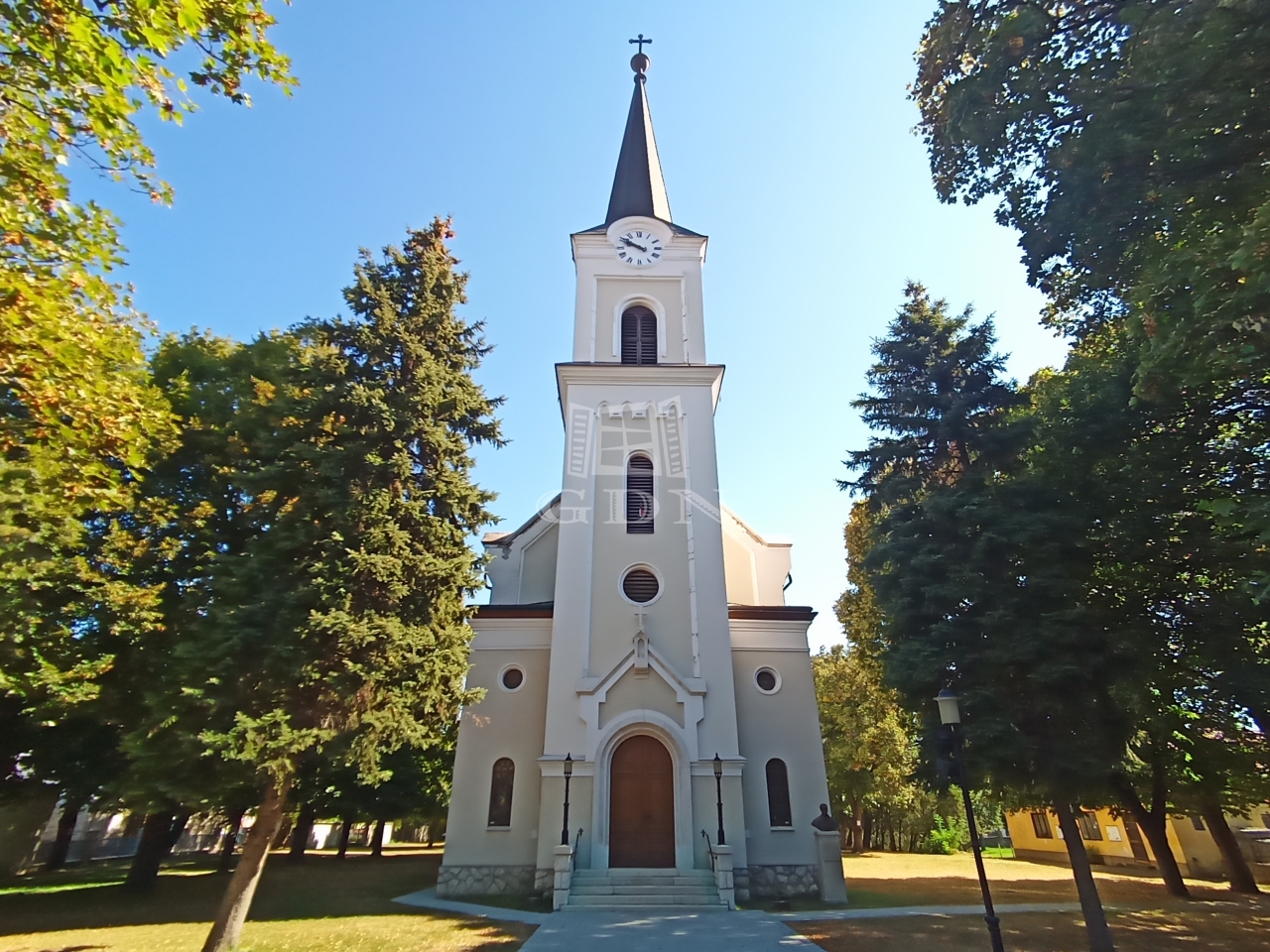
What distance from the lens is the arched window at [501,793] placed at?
16.1 metres

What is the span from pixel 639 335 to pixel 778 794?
13.8 meters

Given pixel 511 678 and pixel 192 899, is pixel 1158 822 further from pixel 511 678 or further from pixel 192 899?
pixel 192 899

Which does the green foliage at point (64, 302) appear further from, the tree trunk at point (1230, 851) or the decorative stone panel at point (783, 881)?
the tree trunk at point (1230, 851)

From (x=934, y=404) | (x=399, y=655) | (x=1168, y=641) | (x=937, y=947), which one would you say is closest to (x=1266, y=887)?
(x=1168, y=641)

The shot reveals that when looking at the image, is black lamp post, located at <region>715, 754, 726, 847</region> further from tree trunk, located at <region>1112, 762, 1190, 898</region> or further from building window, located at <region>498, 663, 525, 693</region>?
tree trunk, located at <region>1112, 762, 1190, 898</region>

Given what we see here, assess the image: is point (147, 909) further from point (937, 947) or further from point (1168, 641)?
point (1168, 641)

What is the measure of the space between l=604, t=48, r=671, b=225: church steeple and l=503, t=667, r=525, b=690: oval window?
1503cm

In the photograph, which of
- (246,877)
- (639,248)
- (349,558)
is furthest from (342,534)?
(639,248)

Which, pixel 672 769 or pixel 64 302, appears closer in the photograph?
pixel 64 302

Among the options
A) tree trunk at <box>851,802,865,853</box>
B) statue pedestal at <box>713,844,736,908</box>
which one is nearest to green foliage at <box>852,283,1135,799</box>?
statue pedestal at <box>713,844,736,908</box>

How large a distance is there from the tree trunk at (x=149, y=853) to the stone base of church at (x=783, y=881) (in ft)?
42.8

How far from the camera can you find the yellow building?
2270cm

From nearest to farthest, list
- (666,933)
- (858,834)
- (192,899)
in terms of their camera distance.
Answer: (666,933), (192,899), (858,834)

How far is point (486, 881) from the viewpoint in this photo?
50.3 ft
